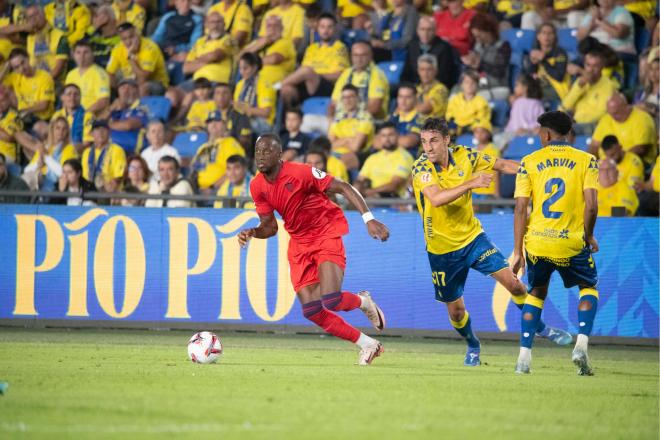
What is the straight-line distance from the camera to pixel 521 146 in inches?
629

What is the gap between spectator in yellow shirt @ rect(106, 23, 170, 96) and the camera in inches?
766

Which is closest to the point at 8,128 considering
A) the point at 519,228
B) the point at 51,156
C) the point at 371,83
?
the point at 51,156

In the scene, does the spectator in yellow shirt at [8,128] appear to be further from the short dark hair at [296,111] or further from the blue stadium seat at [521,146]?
the blue stadium seat at [521,146]

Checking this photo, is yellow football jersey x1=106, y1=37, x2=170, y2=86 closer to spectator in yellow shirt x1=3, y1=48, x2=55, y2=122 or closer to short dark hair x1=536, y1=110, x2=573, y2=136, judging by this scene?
spectator in yellow shirt x1=3, y1=48, x2=55, y2=122

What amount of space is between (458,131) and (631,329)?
405cm

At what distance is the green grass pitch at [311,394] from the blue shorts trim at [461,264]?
→ 760 mm

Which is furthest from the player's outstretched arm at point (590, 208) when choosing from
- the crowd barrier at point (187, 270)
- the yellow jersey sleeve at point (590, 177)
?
the crowd barrier at point (187, 270)

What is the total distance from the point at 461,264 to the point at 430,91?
662 cm

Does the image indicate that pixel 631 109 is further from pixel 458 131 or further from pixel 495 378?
pixel 495 378

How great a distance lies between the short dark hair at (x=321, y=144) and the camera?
52.3ft

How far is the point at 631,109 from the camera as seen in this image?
15500 millimetres

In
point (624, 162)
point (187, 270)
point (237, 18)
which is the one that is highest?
A: point (237, 18)

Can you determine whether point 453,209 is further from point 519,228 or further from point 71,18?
point 71,18

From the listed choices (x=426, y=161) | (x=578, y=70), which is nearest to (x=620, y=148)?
(x=578, y=70)
